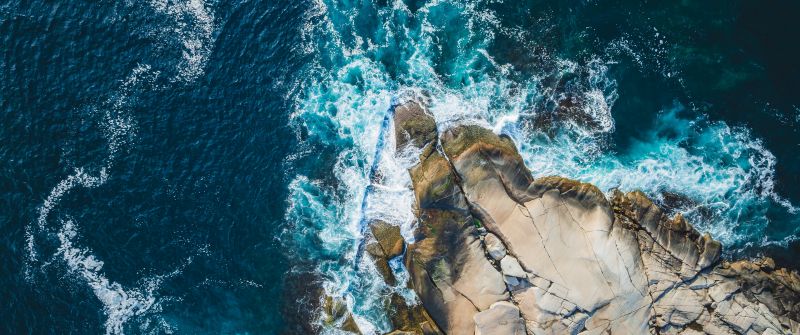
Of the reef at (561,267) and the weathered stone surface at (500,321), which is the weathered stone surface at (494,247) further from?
the weathered stone surface at (500,321)

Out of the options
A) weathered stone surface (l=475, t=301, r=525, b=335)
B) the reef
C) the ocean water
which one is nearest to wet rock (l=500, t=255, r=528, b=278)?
the reef

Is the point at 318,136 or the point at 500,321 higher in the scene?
the point at 318,136

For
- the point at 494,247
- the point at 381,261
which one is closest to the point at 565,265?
the point at 494,247

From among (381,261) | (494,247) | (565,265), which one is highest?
(494,247)

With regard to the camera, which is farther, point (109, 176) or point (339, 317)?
point (109, 176)

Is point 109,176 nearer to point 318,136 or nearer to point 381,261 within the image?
point 318,136

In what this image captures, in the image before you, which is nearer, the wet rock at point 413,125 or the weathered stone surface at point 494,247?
the weathered stone surface at point 494,247

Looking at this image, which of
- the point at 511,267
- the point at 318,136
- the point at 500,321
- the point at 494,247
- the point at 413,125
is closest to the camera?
the point at 500,321

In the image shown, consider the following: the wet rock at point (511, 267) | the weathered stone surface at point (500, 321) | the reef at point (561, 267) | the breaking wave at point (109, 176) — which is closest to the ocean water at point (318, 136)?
the breaking wave at point (109, 176)
